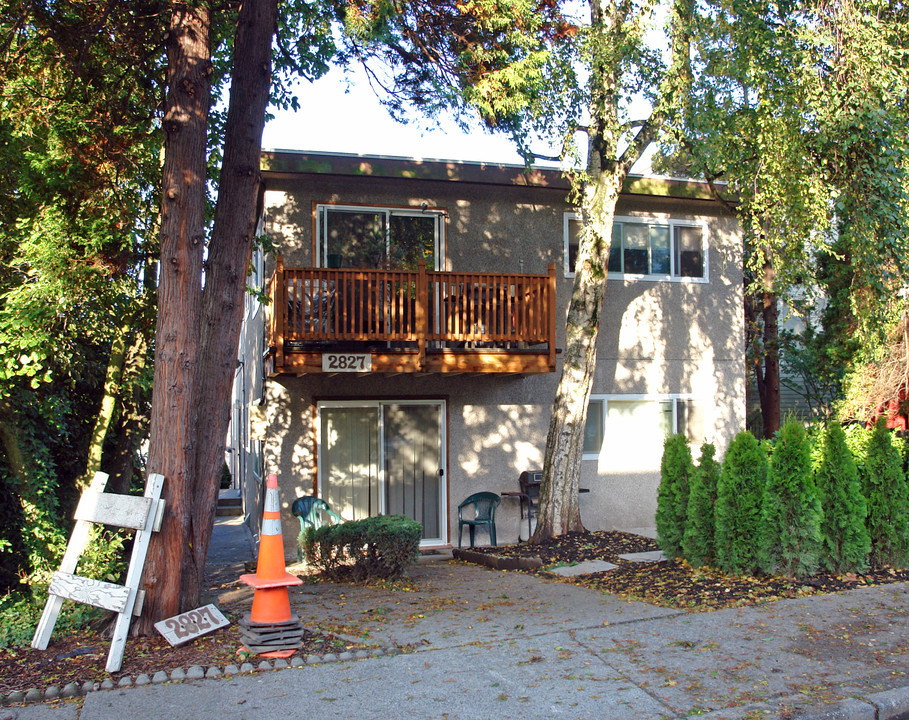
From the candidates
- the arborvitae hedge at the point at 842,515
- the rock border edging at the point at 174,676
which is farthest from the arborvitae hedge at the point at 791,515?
the rock border edging at the point at 174,676

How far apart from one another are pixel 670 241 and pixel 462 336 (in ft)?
16.1

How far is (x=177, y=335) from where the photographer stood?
6.66 metres

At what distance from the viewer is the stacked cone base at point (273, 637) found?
239 inches

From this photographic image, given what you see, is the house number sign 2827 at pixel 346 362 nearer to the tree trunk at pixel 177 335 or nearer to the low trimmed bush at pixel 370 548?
the low trimmed bush at pixel 370 548

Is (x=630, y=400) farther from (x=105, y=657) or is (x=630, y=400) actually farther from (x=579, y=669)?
(x=105, y=657)

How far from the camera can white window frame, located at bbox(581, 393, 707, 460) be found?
13.7 meters

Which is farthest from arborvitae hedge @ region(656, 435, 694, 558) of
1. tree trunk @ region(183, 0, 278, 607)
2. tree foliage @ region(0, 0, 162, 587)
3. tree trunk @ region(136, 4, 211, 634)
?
tree foliage @ region(0, 0, 162, 587)

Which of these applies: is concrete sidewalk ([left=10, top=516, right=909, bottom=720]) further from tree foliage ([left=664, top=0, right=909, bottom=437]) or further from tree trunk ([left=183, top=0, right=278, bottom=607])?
tree foliage ([left=664, top=0, right=909, bottom=437])

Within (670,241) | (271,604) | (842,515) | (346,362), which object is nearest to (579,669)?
(271,604)

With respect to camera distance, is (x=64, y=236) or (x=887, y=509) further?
(x=887, y=509)

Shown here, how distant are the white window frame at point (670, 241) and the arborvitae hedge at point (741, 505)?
5.81 meters

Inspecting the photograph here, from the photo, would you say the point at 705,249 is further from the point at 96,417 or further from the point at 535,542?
the point at 96,417

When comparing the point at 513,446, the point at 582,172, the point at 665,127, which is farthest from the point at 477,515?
the point at 665,127

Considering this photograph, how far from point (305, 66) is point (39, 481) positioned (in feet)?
20.4
